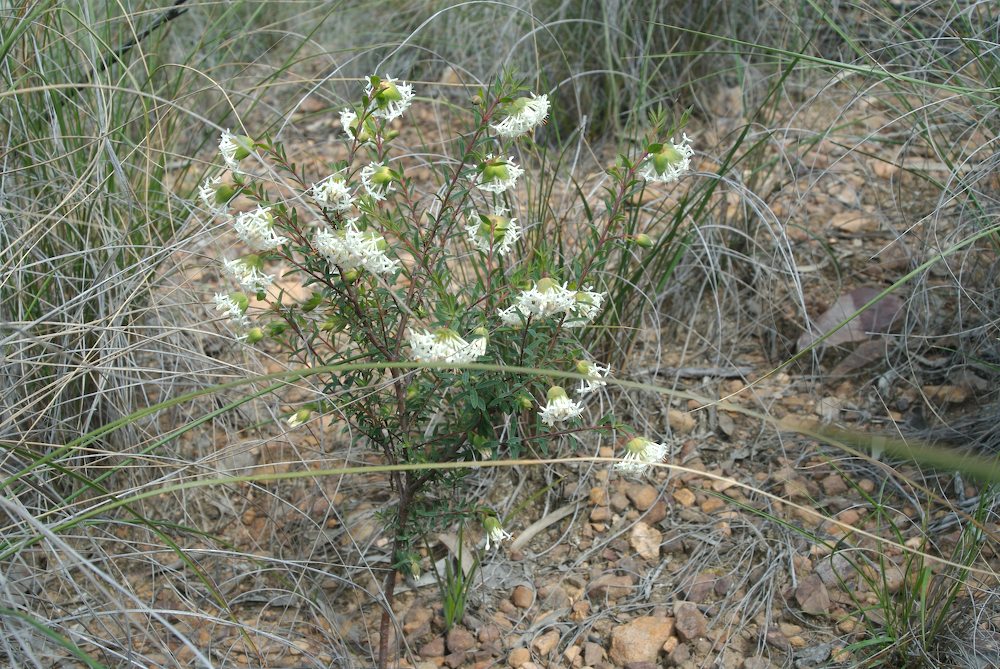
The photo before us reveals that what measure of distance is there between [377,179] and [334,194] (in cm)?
7

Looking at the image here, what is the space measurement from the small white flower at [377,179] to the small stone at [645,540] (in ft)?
3.06

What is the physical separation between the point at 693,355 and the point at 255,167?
4.73 feet

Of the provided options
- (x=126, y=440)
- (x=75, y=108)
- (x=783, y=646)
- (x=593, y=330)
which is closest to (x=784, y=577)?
(x=783, y=646)

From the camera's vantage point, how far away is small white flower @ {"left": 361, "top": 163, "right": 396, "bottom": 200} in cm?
131

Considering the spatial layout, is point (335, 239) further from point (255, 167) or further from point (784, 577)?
point (255, 167)

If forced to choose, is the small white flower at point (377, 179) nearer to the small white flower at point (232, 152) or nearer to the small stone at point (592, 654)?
the small white flower at point (232, 152)

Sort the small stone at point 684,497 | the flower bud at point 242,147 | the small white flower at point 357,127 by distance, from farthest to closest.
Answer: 1. the small stone at point 684,497
2. the small white flower at point 357,127
3. the flower bud at point 242,147

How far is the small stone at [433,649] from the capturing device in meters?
1.68

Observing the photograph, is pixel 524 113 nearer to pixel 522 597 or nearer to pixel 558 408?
pixel 558 408

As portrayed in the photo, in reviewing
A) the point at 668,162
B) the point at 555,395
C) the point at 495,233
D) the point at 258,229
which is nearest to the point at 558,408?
the point at 555,395

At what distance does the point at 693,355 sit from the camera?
87.7 inches

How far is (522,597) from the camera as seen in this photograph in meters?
1.77

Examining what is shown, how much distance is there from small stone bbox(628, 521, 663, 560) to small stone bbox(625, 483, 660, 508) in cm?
5

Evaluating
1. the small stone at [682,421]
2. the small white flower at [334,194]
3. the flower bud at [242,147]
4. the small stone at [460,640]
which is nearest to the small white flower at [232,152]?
the flower bud at [242,147]
